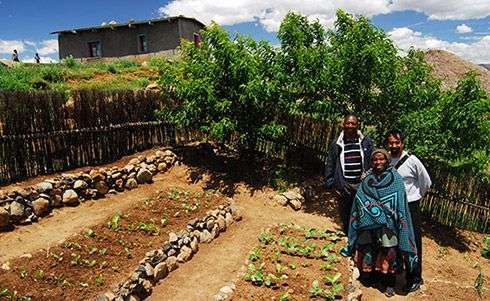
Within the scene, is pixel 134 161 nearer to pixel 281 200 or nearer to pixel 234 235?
pixel 234 235

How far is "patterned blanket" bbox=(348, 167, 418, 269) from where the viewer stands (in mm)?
5348

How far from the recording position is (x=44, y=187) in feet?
25.5

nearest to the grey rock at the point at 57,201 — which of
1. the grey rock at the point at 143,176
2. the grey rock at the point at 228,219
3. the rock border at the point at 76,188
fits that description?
the rock border at the point at 76,188

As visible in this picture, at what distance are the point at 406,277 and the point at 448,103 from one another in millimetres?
3671

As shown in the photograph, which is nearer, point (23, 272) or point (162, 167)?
point (23, 272)

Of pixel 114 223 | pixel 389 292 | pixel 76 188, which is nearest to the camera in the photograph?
pixel 389 292

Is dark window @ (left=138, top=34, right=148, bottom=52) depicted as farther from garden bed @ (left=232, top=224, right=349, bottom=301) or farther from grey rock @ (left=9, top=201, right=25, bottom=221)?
garden bed @ (left=232, top=224, right=349, bottom=301)

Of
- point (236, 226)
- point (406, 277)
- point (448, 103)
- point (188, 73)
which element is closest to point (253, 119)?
point (188, 73)

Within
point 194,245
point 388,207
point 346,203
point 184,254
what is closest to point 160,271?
point 184,254

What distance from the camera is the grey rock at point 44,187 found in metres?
7.73

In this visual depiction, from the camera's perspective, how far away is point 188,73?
9992 millimetres

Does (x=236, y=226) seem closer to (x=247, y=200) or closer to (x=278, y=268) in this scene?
(x=247, y=200)

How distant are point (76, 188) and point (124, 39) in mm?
22179

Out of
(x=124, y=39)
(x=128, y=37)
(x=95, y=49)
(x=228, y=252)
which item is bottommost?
(x=228, y=252)
